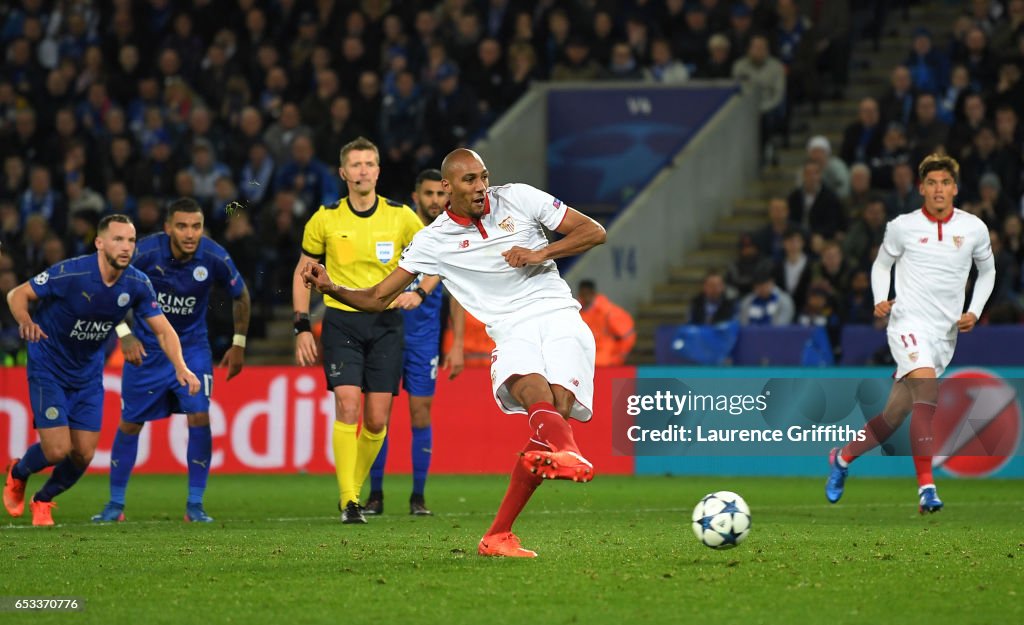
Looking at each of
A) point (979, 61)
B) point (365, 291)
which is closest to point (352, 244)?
point (365, 291)

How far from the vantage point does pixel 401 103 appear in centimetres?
2172

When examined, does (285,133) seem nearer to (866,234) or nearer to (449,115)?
(449,115)

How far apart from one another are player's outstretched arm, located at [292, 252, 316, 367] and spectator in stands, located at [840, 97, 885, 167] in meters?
10.4

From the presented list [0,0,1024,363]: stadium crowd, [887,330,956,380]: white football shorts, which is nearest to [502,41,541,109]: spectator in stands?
[0,0,1024,363]: stadium crowd

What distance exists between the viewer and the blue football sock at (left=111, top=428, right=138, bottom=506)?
1177 cm

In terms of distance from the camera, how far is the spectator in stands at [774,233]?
19406mm

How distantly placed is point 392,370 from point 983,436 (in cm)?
707

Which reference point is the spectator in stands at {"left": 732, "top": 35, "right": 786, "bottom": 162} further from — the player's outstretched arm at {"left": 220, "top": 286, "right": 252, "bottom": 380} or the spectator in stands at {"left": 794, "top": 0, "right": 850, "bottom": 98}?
the player's outstretched arm at {"left": 220, "top": 286, "right": 252, "bottom": 380}

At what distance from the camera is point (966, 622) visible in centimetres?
648

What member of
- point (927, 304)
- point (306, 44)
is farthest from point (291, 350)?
point (927, 304)

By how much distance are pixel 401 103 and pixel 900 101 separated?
645cm

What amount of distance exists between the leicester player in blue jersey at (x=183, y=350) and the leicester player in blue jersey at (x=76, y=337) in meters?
0.40

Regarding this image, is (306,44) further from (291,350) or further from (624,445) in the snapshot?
(624,445)

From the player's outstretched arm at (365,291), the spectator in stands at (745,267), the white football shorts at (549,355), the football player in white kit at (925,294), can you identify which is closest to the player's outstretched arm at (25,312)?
the player's outstretched arm at (365,291)
